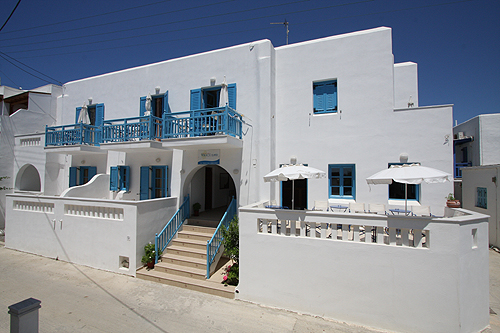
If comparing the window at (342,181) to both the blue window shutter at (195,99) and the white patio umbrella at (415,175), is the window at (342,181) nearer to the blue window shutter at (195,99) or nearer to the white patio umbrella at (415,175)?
the white patio umbrella at (415,175)

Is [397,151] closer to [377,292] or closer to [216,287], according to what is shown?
[377,292]

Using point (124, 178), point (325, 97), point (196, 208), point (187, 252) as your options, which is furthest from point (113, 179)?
point (325, 97)

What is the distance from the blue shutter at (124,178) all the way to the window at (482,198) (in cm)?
1661

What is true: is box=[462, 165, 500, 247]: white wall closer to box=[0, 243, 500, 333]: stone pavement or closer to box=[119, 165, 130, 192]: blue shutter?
box=[0, 243, 500, 333]: stone pavement

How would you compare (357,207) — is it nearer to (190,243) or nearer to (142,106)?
(190,243)

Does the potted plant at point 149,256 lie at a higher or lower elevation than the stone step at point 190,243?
lower

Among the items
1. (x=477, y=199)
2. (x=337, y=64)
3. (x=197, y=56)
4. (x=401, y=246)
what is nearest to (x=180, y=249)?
(x=401, y=246)

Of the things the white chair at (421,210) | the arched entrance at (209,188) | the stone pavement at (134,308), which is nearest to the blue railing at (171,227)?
the arched entrance at (209,188)

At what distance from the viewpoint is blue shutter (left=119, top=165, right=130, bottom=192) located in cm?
1177

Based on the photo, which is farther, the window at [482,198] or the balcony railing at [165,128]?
the window at [482,198]

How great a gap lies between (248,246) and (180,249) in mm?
3233

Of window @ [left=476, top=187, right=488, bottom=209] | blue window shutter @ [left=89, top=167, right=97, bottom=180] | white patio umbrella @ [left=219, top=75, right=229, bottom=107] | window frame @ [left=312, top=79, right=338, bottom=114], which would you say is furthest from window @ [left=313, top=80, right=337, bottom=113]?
blue window shutter @ [left=89, top=167, right=97, bottom=180]

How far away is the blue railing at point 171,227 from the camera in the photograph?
8.72 m

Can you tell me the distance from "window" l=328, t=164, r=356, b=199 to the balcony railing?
3.86 m
